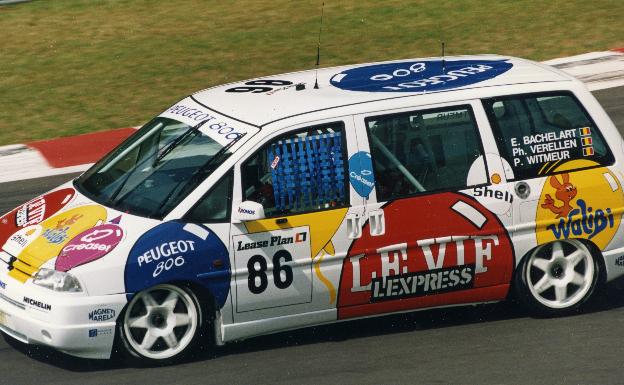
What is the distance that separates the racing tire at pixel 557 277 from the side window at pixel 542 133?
0.57 metres

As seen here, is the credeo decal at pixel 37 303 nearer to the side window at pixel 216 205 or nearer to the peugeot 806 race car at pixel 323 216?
the peugeot 806 race car at pixel 323 216

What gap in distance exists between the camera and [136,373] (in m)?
7.08

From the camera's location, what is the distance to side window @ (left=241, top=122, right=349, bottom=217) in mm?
7292

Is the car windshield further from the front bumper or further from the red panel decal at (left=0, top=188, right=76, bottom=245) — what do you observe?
the front bumper

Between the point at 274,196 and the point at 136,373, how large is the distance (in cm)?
140

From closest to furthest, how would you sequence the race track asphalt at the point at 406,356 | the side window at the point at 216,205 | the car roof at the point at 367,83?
the race track asphalt at the point at 406,356 < the side window at the point at 216,205 < the car roof at the point at 367,83

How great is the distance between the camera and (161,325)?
7.14 m

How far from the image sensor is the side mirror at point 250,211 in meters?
7.04

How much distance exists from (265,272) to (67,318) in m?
1.25

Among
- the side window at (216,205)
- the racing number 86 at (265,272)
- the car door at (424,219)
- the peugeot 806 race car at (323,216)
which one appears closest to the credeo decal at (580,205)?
the peugeot 806 race car at (323,216)

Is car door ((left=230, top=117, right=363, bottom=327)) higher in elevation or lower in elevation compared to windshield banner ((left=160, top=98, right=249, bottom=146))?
lower

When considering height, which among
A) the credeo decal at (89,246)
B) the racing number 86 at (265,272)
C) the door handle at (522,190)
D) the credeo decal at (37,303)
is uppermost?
the door handle at (522,190)

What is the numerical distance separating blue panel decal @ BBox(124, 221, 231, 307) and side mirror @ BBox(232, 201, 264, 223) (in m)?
0.22

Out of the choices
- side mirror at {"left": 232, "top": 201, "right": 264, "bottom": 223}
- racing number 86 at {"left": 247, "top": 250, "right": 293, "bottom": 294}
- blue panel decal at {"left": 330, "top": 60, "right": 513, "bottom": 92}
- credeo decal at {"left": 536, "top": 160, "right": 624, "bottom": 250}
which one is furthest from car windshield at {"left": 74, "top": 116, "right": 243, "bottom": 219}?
credeo decal at {"left": 536, "top": 160, "right": 624, "bottom": 250}
